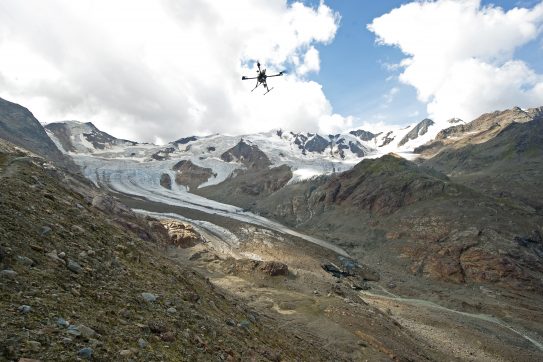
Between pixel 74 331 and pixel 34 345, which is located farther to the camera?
pixel 74 331

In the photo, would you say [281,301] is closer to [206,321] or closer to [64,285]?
[206,321]

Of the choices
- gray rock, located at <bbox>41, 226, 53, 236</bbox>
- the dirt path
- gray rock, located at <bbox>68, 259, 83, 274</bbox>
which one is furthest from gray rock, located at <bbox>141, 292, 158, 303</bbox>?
the dirt path

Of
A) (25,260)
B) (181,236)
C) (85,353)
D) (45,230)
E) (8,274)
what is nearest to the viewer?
(85,353)

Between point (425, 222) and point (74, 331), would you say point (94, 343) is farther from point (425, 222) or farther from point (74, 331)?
point (425, 222)

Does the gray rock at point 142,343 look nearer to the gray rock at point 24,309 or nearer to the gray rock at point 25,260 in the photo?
the gray rock at point 24,309

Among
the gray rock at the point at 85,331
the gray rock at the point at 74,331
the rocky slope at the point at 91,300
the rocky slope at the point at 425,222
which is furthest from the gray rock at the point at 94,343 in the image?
the rocky slope at the point at 425,222

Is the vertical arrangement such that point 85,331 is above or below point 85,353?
Result: above

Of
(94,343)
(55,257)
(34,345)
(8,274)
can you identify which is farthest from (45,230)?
(34,345)
